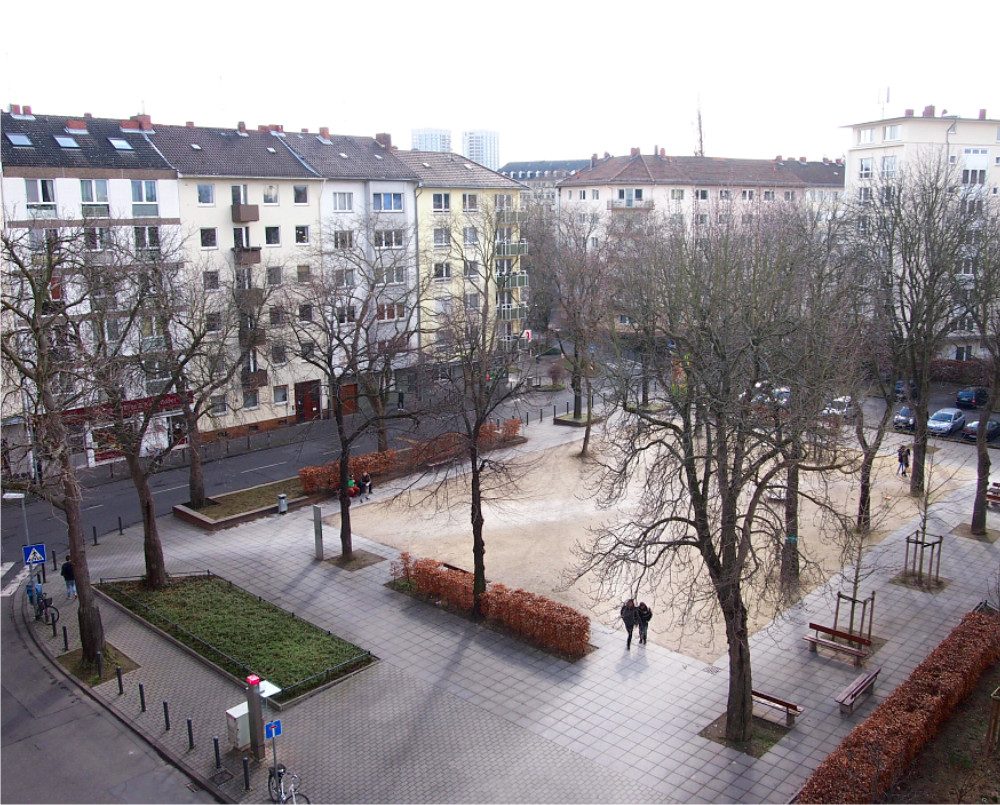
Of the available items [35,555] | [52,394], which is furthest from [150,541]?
[52,394]

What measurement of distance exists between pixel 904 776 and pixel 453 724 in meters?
7.91

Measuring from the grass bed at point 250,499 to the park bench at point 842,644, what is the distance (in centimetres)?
1754

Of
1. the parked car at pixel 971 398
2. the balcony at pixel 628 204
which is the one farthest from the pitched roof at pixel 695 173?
the parked car at pixel 971 398

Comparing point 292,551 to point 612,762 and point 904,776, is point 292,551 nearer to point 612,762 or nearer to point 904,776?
point 612,762

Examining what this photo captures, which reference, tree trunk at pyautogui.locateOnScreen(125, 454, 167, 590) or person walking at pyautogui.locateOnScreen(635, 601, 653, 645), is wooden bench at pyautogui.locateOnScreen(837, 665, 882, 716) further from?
tree trunk at pyautogui.locateOnScreen(125, 454, 167, 590)

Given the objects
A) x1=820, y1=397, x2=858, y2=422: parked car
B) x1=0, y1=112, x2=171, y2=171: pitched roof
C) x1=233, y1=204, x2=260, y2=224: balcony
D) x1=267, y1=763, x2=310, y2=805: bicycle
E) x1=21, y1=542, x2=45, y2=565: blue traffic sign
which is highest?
x1=0, y1=112, x2=171, y2=171: pitched roof

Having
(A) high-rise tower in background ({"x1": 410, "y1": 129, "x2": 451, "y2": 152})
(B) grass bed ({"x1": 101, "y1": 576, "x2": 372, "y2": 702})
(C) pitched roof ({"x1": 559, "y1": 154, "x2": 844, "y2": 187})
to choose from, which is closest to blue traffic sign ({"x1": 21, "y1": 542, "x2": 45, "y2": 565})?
(B) grass bed ({"x1": 101, "y1": 576, "x2": 372, "y2": 702})

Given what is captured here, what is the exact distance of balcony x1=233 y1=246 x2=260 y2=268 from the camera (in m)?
39.2

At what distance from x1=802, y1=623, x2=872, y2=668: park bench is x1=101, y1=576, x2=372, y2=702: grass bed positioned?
9.81 metres

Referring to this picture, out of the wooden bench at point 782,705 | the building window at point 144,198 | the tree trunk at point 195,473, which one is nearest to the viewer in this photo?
the wooden bench at point 782,705

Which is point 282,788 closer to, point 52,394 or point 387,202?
point 52,394

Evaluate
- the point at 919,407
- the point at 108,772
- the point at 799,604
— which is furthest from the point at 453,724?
the point at 919,407

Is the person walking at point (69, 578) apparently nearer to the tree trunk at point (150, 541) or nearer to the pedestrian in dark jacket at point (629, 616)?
the tree trunk at point (150, 541)

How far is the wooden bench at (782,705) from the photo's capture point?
645 inches
